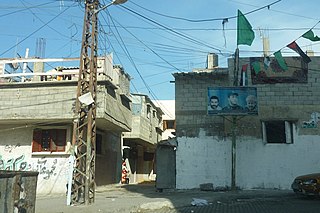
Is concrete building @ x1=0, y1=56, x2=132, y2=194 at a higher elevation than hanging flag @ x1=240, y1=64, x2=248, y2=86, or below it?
below

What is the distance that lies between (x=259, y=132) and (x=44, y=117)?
10.6 meters

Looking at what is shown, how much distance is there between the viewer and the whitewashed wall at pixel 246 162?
1733 cm

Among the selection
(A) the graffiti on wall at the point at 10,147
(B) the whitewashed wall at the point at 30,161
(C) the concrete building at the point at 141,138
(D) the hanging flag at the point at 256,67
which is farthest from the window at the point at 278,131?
(A) the graffiti on wall at the point at 10,147

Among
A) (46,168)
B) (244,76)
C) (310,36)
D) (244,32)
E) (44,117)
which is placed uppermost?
Answer: (244,32)

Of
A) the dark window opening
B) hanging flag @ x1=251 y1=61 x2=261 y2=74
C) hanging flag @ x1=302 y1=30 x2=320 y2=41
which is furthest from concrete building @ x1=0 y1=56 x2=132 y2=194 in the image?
hanging flag @ x1=302 y1=30 x2=320 y2=41

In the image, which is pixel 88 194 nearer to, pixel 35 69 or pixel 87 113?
pixel 87 113

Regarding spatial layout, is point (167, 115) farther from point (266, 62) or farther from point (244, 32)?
point (244, 32)

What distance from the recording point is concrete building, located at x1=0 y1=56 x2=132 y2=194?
1773cm

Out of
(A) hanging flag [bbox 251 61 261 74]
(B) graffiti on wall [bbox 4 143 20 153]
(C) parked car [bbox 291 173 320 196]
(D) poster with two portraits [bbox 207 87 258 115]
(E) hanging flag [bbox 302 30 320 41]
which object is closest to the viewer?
(C) parked car [bbox 291 173 320 196]

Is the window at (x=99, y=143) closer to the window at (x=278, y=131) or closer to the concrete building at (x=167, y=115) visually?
the window at (x=278, y=131)

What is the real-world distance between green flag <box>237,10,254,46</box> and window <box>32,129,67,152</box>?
33.1 feet

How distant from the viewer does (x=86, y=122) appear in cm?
1246

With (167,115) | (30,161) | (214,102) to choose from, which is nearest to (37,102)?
(30,161)

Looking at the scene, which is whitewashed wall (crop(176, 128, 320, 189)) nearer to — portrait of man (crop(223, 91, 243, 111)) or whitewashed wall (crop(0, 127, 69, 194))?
portrait of man (crop(223, 91, 243, 111))
